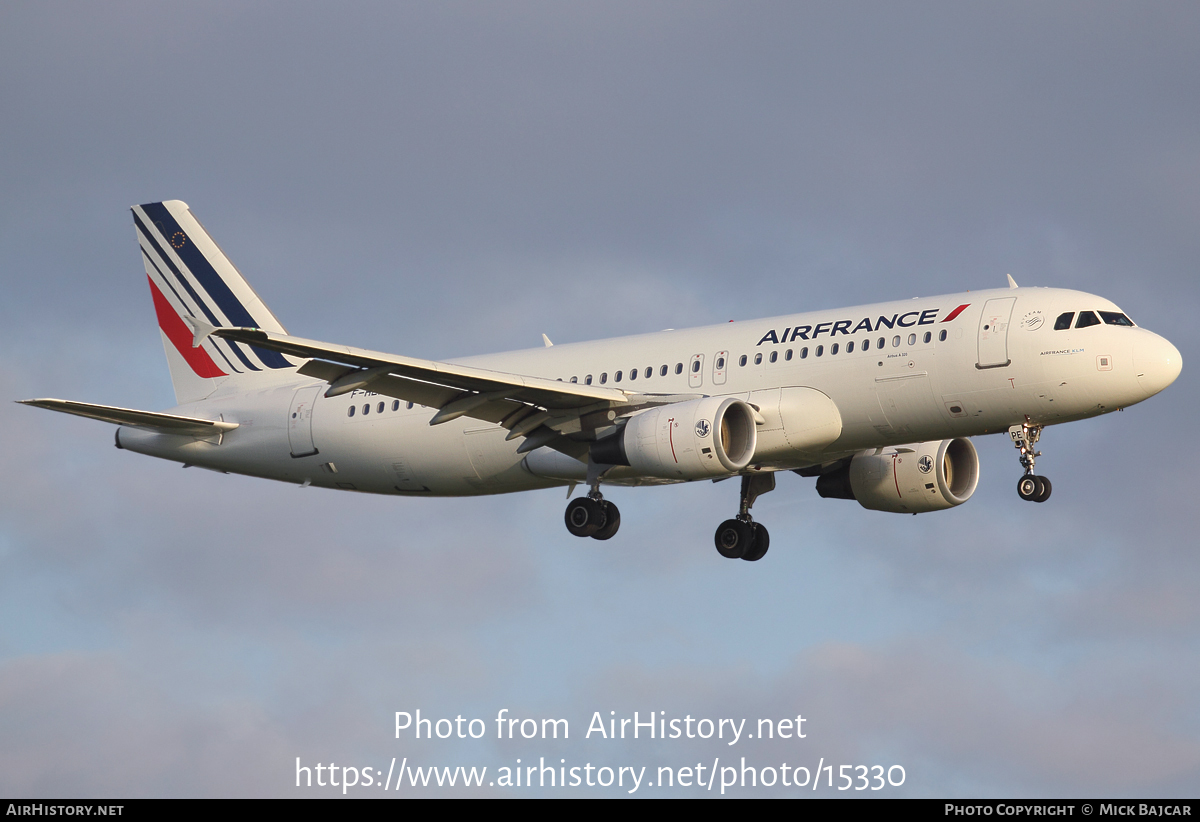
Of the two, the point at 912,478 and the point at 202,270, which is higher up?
the point at 202,270

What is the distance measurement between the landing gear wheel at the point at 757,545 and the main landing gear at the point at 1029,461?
9.08m

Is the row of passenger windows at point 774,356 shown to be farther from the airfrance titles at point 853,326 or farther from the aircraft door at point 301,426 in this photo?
the aircraft door at point 301,426

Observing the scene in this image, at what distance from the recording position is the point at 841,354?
38.9 meters

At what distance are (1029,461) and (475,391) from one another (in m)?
13.5

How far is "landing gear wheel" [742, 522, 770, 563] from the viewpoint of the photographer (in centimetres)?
4547

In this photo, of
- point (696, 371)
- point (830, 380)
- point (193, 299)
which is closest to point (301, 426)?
point (193, 299)

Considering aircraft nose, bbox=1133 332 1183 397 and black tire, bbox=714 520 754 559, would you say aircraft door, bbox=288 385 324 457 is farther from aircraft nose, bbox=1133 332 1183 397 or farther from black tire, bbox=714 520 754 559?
aircraft nose, bbox=1133 332 1183 397

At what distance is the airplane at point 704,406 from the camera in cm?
3738

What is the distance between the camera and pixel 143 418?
146 ft

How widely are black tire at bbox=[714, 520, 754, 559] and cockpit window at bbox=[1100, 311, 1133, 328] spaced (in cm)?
1225

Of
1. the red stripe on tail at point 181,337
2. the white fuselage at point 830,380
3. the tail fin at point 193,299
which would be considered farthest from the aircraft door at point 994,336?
the red stripe on tail at point 181,337

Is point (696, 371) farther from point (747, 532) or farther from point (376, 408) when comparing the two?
point (376, 408)

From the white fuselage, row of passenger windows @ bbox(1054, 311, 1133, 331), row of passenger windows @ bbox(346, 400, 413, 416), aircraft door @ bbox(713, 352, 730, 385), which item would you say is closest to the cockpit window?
row of passenger windows @ bbox(1054, 311, 1133, 331)

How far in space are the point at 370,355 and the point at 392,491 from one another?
10347 millimetres
